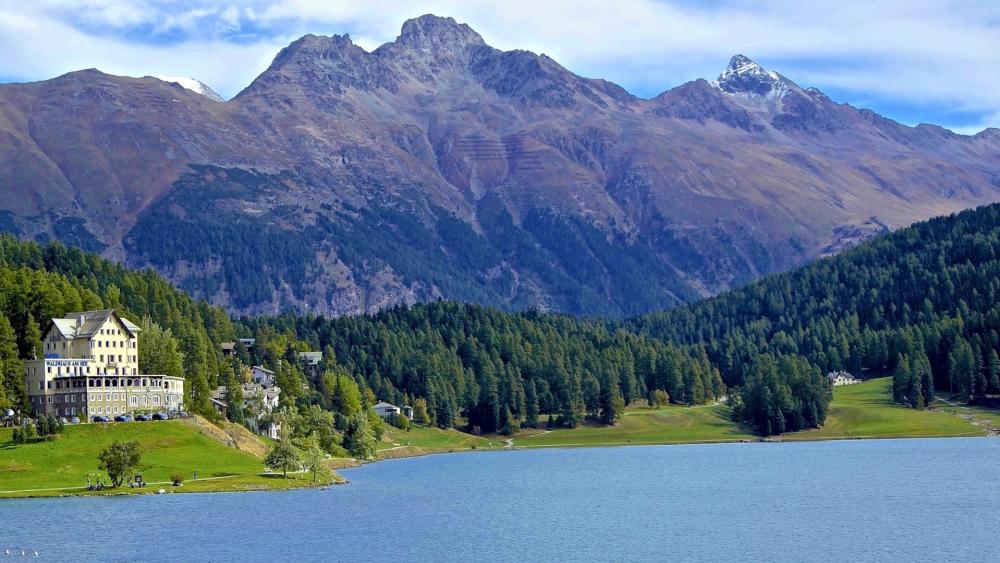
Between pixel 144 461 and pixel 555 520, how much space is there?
164 ft

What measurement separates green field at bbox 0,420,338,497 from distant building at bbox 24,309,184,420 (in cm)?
910

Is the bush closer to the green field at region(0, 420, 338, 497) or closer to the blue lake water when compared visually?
the green field at region(0, 420, 338, 497)

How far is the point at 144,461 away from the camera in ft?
507

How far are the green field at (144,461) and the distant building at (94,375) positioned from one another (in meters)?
9.10

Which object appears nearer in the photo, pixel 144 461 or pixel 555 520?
pixel 555 520

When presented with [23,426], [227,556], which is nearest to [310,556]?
[227,556]

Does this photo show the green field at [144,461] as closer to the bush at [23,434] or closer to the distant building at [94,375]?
the bush at [23,434]

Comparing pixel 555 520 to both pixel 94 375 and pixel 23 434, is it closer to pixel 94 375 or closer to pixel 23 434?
pixel 23 434

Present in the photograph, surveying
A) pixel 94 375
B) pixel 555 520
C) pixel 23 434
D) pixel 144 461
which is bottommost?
pixel 555 520

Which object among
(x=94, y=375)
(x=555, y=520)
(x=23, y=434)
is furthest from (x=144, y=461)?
(x=555, y=520)

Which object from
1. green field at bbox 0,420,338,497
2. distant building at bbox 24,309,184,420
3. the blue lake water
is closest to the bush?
green field at bbox 0,420,338,497

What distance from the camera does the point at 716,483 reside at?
6437 inches

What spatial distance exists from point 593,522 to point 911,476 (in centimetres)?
5242

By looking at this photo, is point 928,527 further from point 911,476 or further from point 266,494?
point 266,494
